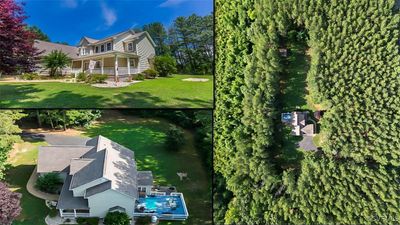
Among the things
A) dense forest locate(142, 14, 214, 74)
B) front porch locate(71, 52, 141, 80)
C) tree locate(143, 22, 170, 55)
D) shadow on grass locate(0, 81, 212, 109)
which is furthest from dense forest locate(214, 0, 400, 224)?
front porch locate(71, 52, 141, 80)

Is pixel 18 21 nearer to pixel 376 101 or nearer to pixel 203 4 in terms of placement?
pixel 203 4

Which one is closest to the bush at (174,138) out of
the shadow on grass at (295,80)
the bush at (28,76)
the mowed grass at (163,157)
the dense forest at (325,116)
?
the mowed grass at (163,157)

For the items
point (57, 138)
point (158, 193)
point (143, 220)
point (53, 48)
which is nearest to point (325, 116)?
point (158, 193)

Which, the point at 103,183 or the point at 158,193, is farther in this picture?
the point at 158,193

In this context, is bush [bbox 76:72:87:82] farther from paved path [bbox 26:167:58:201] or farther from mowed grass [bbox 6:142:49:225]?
paved path [bbox 26:167:58:201]

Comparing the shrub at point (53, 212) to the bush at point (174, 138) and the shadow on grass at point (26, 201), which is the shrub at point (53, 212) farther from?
the bush at point (174, 138)

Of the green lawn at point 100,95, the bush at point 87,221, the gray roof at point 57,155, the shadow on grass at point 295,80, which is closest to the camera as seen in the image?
the bush at point 87,221

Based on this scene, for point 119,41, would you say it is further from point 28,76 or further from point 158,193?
point 158,193
